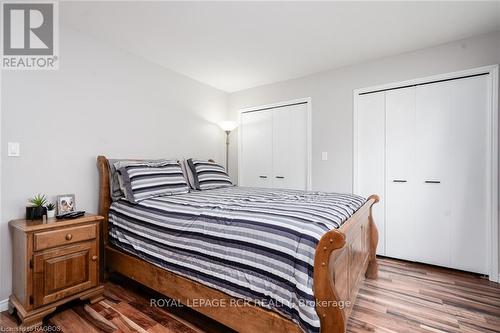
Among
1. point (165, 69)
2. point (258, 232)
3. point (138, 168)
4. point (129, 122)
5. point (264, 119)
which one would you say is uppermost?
point (165, 69)

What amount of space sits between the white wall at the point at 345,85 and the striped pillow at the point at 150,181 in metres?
1.91

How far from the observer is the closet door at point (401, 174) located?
2771 millimetres

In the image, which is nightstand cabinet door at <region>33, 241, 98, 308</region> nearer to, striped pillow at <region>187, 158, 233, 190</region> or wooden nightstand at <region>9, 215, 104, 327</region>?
wooden nightstand at <region>9, 215, 104, 327</region>

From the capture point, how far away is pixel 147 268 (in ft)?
6.33

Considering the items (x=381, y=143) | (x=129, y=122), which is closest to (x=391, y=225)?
(x=381, y=143)

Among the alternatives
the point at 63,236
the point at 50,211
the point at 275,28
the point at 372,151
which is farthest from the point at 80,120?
the point at 372,151

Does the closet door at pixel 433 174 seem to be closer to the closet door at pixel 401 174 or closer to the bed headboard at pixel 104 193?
the closet door at pixel 401 174

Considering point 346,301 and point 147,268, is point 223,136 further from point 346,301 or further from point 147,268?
point 346,301

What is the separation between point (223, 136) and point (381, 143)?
2.46 meters

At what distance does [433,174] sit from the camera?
266cm

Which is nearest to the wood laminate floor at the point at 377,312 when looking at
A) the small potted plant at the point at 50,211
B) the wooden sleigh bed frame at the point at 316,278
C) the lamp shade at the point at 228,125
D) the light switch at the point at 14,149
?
the wooden sleigh bed frame at the point at 316,278

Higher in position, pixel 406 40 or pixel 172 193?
pixel 406 40

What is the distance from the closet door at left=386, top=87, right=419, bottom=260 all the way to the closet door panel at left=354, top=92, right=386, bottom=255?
0.06m

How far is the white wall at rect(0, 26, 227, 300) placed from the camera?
6.31 feet
